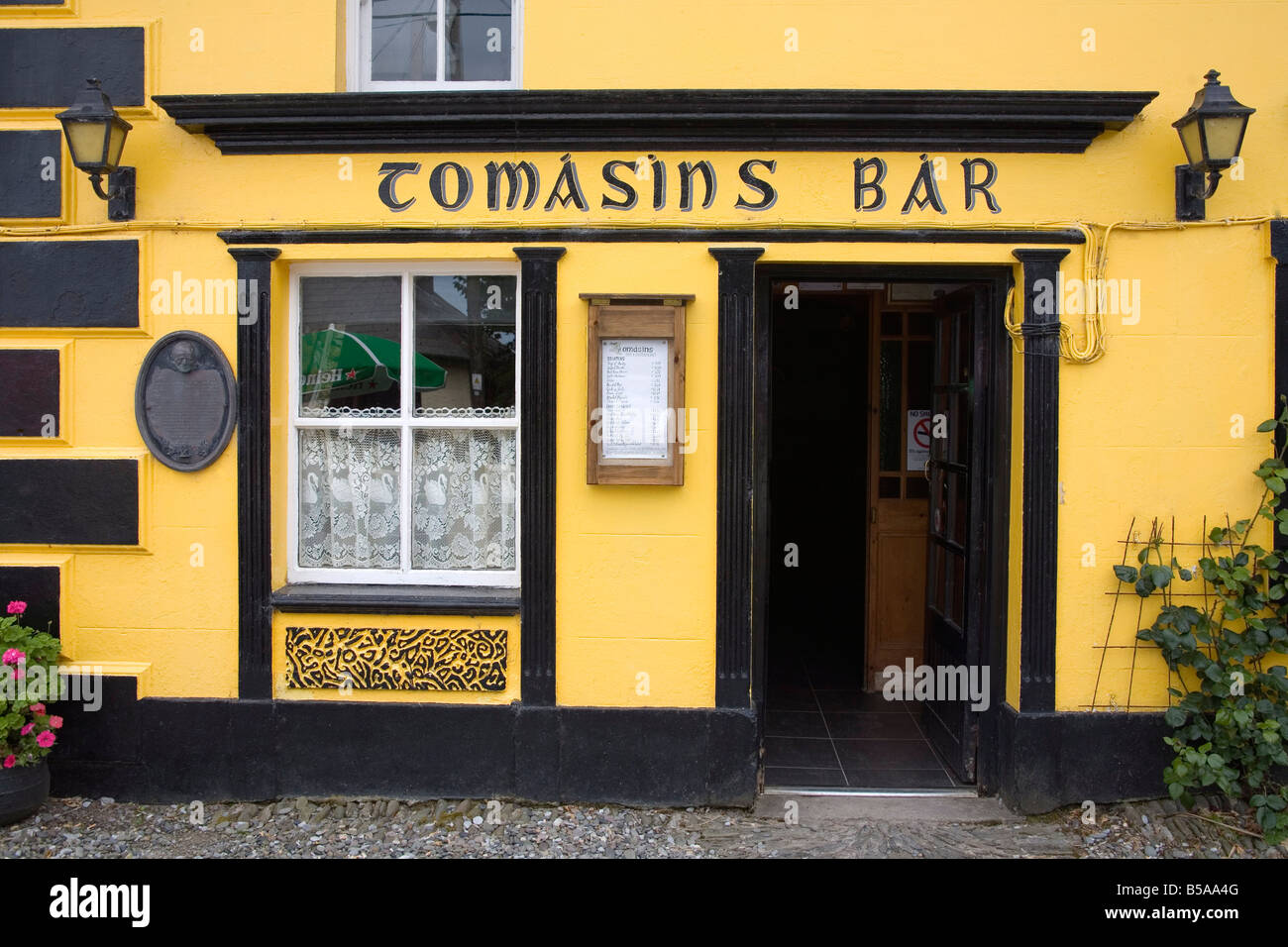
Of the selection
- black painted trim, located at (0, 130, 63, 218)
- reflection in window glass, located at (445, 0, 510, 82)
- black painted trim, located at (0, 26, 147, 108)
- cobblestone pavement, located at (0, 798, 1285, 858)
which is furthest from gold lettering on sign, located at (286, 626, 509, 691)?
reflection in window glass, located at (445, 0, 510, 82)

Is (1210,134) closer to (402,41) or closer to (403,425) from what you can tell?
(402,41)

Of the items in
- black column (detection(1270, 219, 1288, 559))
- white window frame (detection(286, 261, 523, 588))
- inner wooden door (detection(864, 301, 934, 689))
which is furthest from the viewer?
inner wooden door (detection(864, 301, 934, 689))

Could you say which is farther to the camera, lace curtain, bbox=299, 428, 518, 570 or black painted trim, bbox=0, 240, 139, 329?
lace curtain, bbox=299, 428, 518, 570

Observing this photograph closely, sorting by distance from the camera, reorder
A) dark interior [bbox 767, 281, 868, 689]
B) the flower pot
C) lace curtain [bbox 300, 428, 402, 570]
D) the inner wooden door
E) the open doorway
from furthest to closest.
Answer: dark interior [bbox 767, 281, 868, 689] < the inner wooden door < the open doorway < lace curtain [bbox 300, 428, 402, 570] < the flower pot

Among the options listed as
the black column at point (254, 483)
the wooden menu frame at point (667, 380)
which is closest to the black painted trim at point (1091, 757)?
the wooden menu frame at point (667, 380)

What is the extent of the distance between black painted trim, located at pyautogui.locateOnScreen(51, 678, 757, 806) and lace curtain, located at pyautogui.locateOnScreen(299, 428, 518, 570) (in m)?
0.80

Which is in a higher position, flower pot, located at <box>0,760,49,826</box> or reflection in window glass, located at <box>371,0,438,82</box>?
reflection in window glass, located at <box>371,0,438,82</box>

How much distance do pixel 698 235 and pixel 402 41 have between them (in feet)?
6.49

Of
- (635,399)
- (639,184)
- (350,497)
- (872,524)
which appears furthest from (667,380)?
(872,524)

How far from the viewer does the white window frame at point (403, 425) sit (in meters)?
4.66

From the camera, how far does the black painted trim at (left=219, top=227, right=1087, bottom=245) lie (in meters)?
4.43

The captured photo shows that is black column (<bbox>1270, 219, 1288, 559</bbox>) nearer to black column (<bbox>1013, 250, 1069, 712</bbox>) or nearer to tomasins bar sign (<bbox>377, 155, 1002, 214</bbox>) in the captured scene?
black column (<bbox>1013, 250, 1069, 712</bbox>)

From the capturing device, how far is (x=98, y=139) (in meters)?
4.30

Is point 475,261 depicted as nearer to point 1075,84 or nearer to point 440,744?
point 440,744
